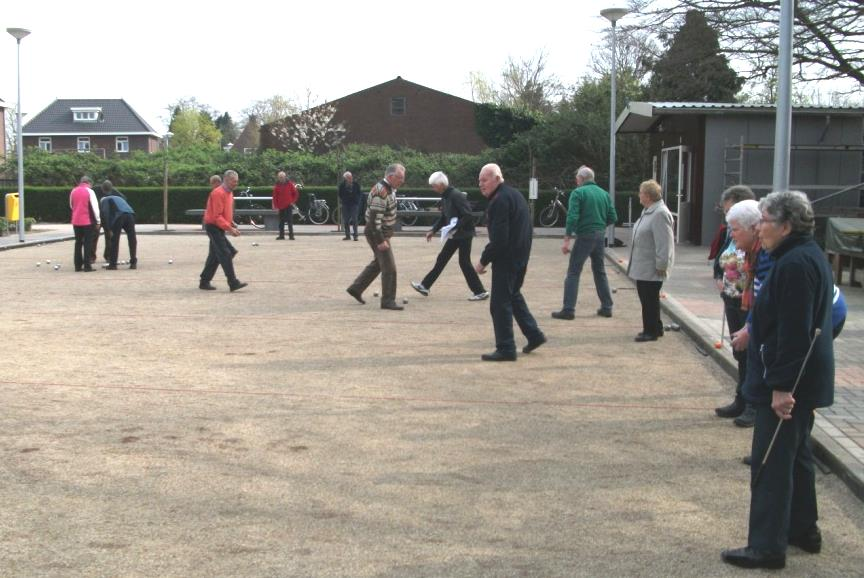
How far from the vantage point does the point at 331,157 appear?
1737 inches

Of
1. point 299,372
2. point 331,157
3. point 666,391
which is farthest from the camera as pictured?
point 331,157

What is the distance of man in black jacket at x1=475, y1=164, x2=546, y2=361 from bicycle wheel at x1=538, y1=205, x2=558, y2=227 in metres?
25.5

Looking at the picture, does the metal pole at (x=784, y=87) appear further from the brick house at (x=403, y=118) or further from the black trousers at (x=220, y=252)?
the brick house at (x=403, y=118)

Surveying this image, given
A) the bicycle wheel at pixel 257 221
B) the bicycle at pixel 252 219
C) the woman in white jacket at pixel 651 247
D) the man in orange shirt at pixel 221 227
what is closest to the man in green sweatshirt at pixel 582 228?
the woman in white jacket at pixel 651 247

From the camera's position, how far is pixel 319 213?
36.6 m

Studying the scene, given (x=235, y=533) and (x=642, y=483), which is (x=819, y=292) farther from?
(x=235, y=533)

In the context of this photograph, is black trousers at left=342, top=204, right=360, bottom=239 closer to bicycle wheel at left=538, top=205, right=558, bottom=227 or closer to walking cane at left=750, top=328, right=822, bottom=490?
bicycle wheel at left=538, top=205, right=558, bottom=227

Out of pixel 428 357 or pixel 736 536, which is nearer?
pixel 736 536

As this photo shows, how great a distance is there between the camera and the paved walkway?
603 centimetres

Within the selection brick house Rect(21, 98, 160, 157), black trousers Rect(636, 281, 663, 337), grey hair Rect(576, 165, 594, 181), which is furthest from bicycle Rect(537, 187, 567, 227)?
brick house Rect(21, 98, 160, 157)

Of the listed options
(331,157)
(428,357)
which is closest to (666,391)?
(428,357)

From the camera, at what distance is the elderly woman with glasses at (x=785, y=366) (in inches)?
166

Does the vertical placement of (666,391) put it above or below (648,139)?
below

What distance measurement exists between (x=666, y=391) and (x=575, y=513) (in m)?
3.30
